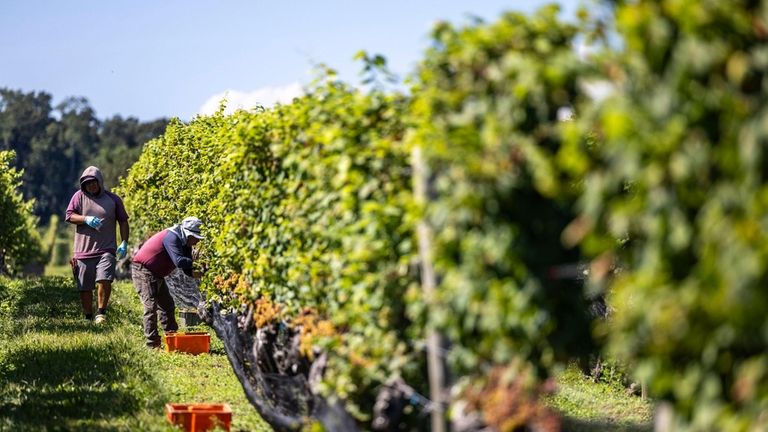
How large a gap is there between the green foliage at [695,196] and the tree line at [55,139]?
344 ft

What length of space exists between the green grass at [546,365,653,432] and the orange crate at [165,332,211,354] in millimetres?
3427

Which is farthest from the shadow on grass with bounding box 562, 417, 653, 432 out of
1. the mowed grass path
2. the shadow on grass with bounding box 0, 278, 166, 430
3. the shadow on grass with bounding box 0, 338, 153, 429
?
the shadow on grass with bounding box 0, 338, 153, 429

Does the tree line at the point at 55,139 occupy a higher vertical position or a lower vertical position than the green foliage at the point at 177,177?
higher

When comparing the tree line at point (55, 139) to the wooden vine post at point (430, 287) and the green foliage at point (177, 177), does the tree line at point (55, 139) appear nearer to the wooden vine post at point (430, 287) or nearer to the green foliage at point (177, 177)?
the green foliage at point (177, 177)

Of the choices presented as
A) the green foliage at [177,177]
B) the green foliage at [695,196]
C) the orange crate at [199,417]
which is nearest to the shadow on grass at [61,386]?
the orange crate at [199,417]

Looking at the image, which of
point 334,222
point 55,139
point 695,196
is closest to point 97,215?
point 334,222

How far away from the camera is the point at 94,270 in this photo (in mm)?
13875

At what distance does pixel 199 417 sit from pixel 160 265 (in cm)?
516

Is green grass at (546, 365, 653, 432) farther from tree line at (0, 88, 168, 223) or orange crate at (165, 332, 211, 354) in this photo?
tree line at (0, 88, 168, 223)

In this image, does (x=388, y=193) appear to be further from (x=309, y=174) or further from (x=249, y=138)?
(x=249, y=138)

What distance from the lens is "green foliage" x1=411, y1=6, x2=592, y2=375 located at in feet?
14.3

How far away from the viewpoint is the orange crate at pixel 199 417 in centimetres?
787

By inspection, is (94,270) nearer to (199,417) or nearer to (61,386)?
(61,386)

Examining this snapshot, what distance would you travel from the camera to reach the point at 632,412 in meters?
11.1
